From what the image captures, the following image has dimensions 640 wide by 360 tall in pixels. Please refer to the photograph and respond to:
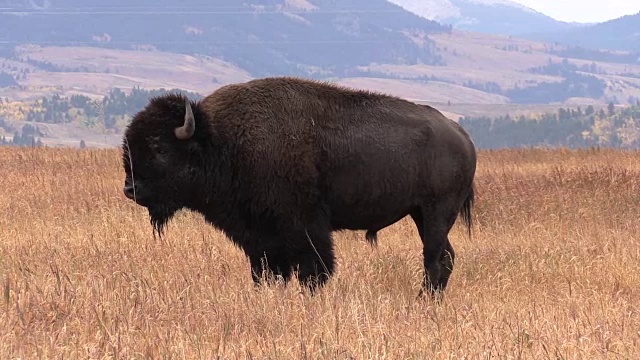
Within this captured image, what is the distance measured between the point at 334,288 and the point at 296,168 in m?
1.18

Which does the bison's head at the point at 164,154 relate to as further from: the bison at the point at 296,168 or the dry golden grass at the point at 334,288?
the dry golden grass at the point at 334,288

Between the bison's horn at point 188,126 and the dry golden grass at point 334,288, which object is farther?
the bison's horn at point 188,126

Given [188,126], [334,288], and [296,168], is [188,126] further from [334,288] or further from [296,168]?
[334,288]

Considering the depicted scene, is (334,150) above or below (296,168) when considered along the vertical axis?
above

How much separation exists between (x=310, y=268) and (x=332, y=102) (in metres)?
1.44

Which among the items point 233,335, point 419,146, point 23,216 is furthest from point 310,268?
point 23,216

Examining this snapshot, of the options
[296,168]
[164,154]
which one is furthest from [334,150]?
[164,154]

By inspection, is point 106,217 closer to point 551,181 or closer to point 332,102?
point 332,102

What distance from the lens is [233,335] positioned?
533 centimetres

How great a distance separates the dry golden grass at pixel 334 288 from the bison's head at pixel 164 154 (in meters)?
0.61

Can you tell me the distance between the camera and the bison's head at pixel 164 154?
7.46 meters

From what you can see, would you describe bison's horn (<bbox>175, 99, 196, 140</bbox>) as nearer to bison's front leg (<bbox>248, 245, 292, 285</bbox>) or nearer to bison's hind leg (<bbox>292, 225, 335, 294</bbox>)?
bison's front leg (<bbox>248, 245, 292, 285</bbox>)

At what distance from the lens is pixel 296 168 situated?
7.36 meters

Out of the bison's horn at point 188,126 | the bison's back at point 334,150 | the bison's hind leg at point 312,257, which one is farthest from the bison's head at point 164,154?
the bison's hind leg at point 312,257
